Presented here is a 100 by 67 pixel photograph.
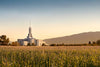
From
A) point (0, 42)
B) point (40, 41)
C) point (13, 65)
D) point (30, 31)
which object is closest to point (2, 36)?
point (0, 42)

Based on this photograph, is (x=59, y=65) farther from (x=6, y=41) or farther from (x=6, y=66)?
(x=6, y=41)

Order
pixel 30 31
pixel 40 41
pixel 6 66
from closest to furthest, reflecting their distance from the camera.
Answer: pixel 6 66 → pixel 40 41 → pixel 30 31

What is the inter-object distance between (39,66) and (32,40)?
121m

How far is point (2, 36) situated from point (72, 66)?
1981 inches

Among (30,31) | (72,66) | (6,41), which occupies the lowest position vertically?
(72,66)

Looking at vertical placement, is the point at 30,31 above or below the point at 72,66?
above

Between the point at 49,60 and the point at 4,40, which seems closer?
the point at 49,60

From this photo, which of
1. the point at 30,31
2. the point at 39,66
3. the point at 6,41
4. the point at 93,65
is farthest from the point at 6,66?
the point at 30,31

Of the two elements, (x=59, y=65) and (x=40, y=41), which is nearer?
(x=59, y=65)

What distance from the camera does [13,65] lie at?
23.0ft

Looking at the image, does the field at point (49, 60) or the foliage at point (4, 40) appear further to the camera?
the foliage at point (4, 40)

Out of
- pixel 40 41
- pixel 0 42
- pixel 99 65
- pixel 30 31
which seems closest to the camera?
pixel 99 65

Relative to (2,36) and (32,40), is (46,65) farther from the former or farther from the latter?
(32,40)

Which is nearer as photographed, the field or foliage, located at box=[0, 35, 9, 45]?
the field
